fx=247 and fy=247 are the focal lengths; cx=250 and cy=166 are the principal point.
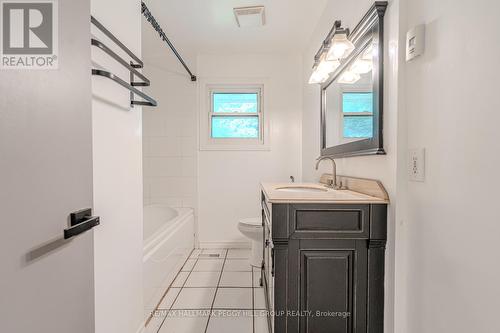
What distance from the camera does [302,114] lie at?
10.0 ft

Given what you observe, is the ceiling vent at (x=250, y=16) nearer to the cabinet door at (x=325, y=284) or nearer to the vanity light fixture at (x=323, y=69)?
the vanity light fixture at (x=323, y=69)

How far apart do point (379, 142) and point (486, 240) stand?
0.60 meters

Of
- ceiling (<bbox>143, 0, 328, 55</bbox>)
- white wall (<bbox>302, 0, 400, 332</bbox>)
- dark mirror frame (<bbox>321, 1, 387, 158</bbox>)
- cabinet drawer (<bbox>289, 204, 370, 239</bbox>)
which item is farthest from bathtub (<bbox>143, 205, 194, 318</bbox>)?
ceiling (<bbox>143, 0, 328, 55</bbox>)

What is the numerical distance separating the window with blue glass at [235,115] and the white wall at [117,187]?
5.79 feet

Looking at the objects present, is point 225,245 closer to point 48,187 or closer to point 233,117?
point 233,117

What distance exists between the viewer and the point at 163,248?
1980 millimetres

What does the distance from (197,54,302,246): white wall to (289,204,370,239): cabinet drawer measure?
193cm

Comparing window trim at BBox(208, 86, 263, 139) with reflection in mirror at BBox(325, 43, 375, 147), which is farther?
window trim at BBox(208, 86, 263, 139)

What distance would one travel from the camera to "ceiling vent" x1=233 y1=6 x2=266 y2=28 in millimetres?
2129

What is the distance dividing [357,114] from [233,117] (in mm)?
1895

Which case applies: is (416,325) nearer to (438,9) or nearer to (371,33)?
(438,9)

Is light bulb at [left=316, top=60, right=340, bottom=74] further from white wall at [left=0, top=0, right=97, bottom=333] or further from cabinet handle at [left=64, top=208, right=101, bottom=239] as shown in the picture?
cabinet handle at [left=64, top=208, right=101, bottom=239]

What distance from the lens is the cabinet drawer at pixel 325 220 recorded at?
116 centimetres

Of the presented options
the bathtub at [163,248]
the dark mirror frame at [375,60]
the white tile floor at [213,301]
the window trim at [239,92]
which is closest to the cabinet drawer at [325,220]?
the dark mirror frame at [375,60]
